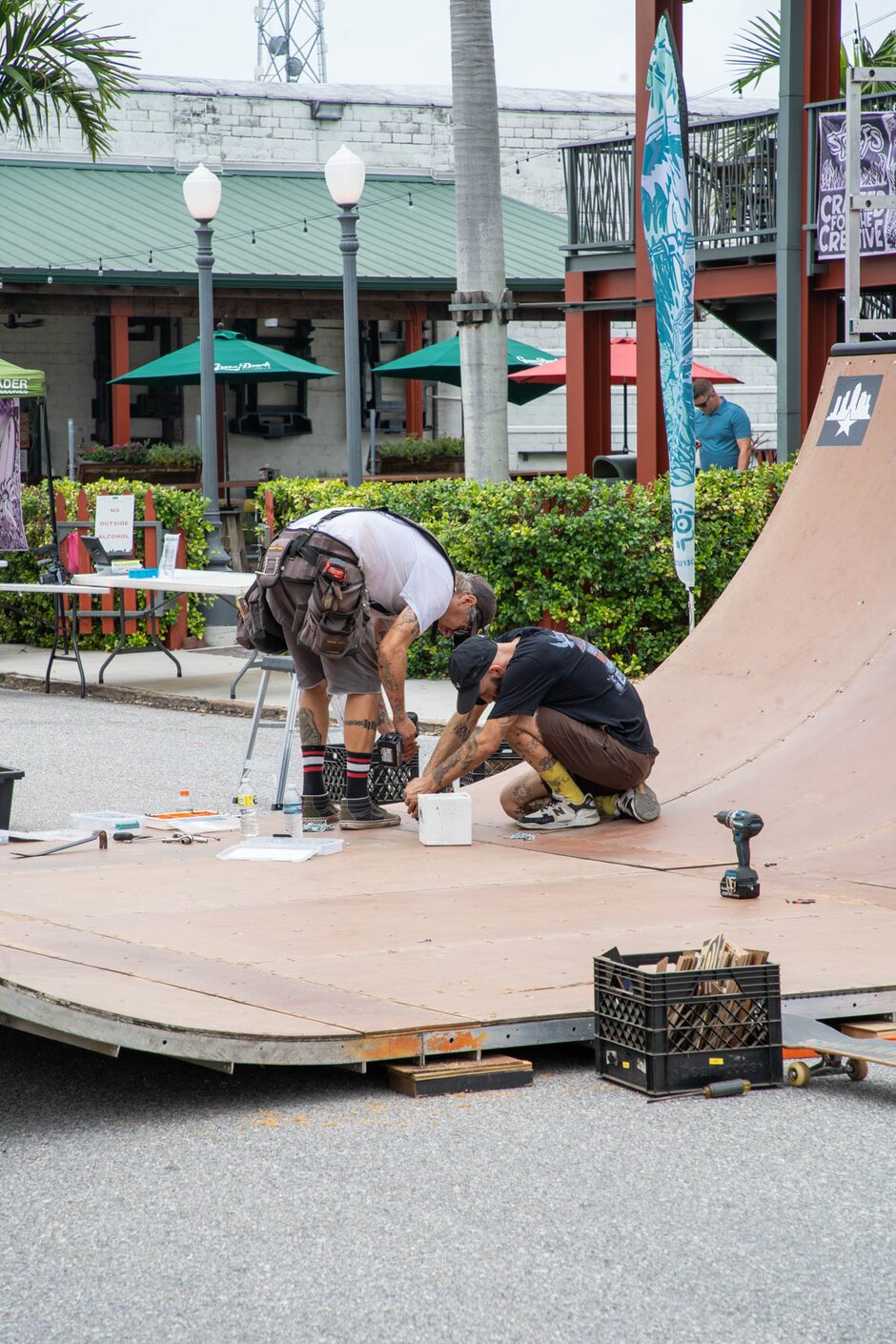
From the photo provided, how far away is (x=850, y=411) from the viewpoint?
9.29 meters

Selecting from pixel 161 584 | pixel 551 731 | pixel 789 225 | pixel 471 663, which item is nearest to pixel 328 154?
pixel 789 225

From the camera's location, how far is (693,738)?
861 centimetres

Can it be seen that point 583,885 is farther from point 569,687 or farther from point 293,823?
point 293,823

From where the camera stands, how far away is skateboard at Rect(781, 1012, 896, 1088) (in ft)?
15.0

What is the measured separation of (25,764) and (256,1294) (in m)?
7.77

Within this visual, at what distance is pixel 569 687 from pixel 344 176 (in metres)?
10.1

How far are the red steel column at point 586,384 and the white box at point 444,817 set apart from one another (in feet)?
43.9

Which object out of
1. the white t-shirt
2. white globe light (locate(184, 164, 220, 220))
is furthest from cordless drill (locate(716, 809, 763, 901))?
white globe light (locate(184, 164, 220, 220))

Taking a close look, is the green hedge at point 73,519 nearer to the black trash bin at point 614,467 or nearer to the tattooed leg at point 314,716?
the black trash bin at point 614,467

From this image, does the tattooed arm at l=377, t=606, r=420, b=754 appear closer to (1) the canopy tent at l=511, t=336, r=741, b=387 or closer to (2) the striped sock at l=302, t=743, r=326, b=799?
(2) the striped sock at l=302, t=743, r=326, b=799

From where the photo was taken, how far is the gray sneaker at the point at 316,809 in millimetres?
7656

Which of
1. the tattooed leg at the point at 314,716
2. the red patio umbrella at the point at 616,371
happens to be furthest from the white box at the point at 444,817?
the red patio umbrella at the point at 616,371

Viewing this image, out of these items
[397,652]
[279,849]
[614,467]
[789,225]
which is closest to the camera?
[279,849]

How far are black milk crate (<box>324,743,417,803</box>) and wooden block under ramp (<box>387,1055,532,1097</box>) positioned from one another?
3.49 m
